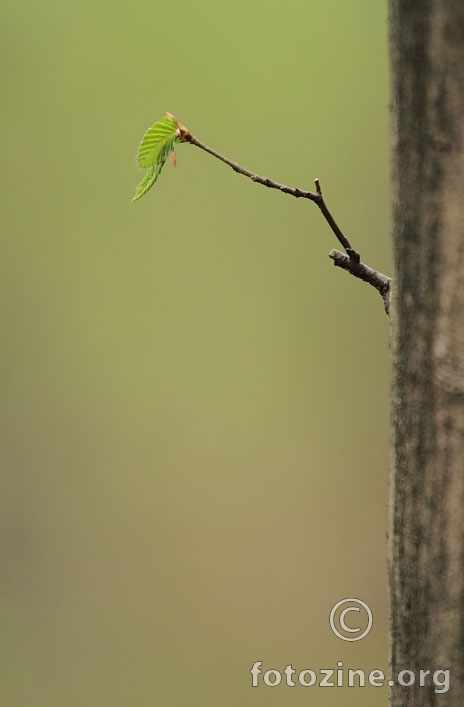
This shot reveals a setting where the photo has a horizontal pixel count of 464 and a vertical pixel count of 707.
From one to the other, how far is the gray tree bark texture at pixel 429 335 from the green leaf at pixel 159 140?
0.24 metres

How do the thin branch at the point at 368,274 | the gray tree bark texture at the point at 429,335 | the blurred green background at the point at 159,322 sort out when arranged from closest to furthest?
the gray tree bark texture at the point at 429,335, the thin branch at the point at 368,274, the blurred green background at the point at 159,322

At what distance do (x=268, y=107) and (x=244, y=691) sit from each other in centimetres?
144

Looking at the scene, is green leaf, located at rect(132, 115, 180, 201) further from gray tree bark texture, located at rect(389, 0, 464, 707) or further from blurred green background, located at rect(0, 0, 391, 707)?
blurred green background, located at rect(0, 0, 391, 707)

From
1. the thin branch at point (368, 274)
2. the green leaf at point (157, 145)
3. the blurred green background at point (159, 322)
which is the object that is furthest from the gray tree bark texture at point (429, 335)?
the blurred green background at point (159, 322)

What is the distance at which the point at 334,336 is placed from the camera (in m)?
1.72

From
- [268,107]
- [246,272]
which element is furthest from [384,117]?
[246,272]

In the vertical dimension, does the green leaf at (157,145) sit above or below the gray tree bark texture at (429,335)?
above

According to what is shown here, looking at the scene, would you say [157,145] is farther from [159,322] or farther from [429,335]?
[159,322]

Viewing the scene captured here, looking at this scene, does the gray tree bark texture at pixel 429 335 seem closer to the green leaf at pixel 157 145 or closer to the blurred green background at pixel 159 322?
the green leaf at pixel 157 145

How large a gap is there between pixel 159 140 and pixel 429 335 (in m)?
0.30

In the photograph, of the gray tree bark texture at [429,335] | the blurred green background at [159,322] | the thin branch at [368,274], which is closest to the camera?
the gray tree bark texture at [429,335]

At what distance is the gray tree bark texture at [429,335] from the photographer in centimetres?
27

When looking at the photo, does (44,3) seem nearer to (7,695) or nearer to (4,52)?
(4,52)

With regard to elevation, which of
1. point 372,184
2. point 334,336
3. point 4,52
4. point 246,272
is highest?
point 4,52
